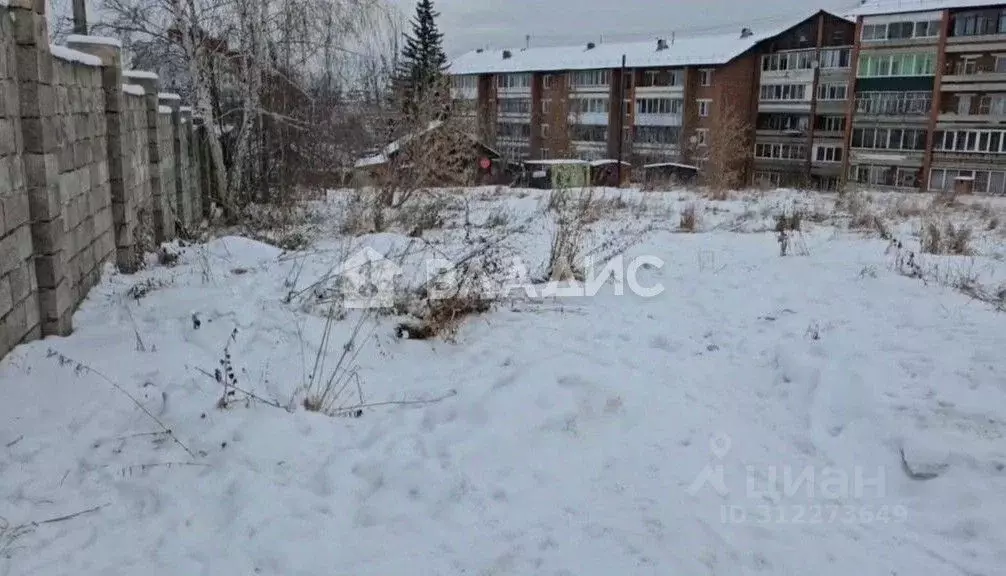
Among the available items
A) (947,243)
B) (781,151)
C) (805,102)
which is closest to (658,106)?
(781,151)

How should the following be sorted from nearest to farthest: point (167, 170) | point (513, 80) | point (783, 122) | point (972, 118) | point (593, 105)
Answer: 1. point (167, 170)
2. point (972, 118)
3. point (783, 122)
4. point (593, 105)
5. point (513, 80)

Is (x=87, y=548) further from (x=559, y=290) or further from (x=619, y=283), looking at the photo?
(x=619, y=283)

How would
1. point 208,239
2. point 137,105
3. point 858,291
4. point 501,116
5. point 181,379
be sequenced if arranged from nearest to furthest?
point 181,379, point 858,291, point 137,105, point 208,239, point 501,116

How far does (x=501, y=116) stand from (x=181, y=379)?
4718cm

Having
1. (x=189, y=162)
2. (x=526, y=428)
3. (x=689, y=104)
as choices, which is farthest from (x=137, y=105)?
(x=689, y=104)

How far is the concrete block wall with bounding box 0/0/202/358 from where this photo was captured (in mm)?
3916

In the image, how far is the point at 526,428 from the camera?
3.60 meters

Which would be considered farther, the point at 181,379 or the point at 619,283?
the point at 619,283

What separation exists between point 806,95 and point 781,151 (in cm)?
338

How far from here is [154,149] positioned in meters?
7.95

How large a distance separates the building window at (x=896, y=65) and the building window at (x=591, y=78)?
14.3 m

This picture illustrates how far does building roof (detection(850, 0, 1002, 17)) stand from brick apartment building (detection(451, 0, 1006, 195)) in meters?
0.07

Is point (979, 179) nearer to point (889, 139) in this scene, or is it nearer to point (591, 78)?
point (889, 139)

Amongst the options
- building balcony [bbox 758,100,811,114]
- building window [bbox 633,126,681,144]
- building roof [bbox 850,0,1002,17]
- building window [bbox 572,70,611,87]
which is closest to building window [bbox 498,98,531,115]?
building window [bbox 572,70,611,87]
